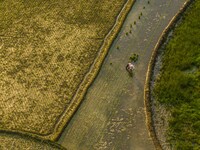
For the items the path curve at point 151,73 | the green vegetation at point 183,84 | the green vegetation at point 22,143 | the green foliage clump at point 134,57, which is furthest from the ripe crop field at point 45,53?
the green vegetation at point 183,84

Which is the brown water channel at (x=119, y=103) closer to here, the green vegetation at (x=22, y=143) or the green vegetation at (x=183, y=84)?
the green vegetation at (x=22, y=143)

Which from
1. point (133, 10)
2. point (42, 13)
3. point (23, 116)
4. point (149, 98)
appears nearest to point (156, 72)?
point (149, 98)

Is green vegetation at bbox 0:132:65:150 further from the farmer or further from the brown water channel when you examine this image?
the farmer

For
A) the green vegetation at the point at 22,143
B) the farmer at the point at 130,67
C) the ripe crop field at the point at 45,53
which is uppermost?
the farmer at the point at 130,67

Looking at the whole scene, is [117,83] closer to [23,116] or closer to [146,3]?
[23,116]

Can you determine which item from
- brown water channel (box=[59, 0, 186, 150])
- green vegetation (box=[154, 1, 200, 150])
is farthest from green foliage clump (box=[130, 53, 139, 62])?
green vegetation (box=[154, 1, 200, 150])

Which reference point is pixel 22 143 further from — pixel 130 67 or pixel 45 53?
pixel 130 67
